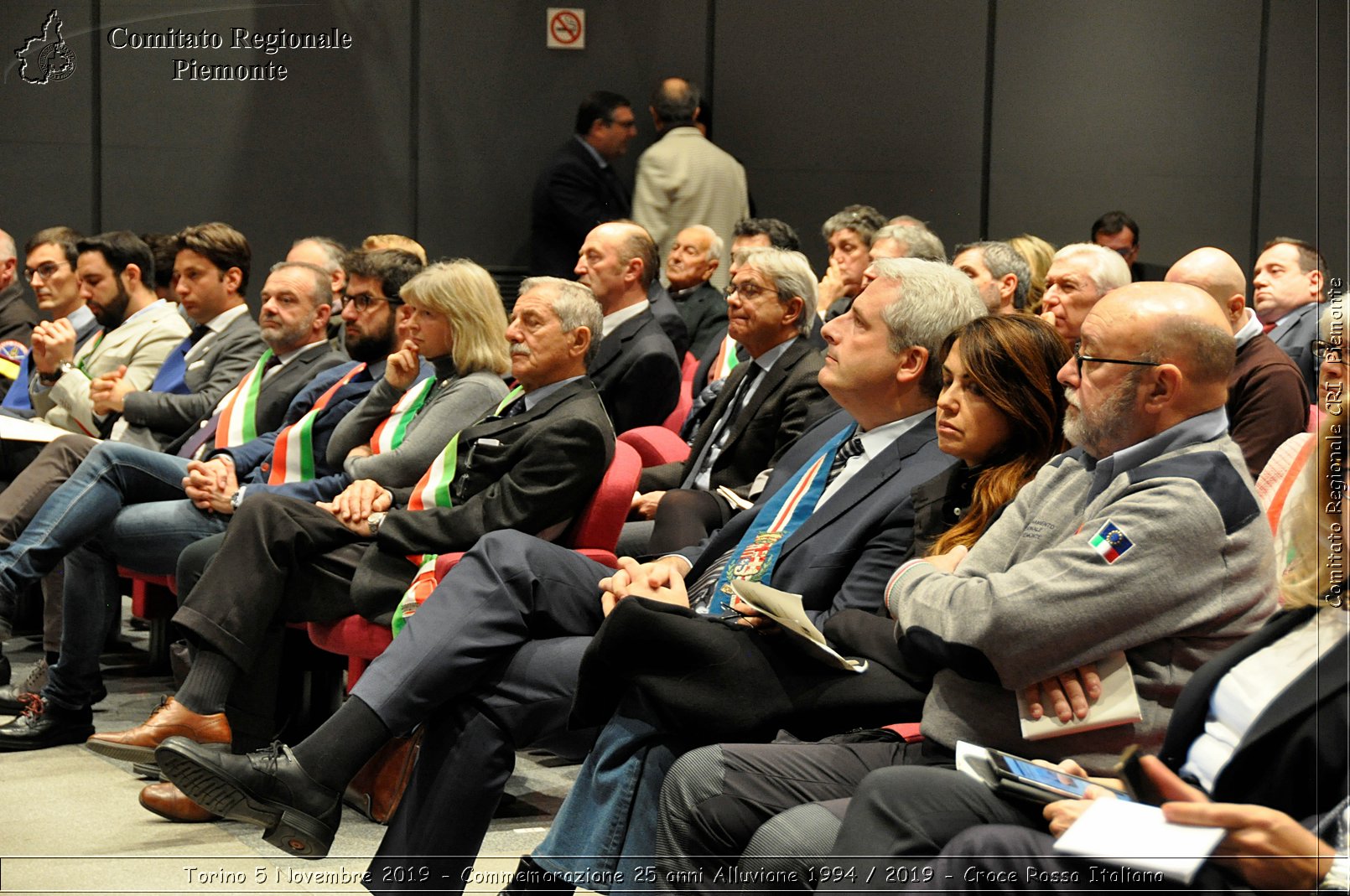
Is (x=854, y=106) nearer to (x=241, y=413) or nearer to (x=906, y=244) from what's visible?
(x=906, y=244)

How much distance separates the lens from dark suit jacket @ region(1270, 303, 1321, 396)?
4.45 metres

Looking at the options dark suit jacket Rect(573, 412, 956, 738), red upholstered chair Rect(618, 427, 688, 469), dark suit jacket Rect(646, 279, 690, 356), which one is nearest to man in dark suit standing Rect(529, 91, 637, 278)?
dark suit jacket Rect(646, 279, 690, 356)

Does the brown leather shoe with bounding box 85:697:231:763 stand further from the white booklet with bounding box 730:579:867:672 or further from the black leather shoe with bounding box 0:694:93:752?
the white booklet with bounding box 730:579:867:672

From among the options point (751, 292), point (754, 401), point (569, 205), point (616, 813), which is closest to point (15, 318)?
point (569, 205)

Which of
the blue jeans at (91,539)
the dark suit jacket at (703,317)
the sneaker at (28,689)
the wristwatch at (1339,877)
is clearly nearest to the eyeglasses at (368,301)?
the blue jeans at (91,539)

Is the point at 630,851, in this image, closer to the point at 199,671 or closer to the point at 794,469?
the point at 794,469

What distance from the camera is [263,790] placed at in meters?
2.53

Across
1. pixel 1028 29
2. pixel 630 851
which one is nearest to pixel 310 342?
pixel 630 851

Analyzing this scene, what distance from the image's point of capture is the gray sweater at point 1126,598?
1936mm

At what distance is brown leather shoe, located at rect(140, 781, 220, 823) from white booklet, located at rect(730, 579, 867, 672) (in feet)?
5.56

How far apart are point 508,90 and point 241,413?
292 centimetres

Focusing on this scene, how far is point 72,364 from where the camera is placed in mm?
5207

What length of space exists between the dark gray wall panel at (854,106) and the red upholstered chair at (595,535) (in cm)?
430

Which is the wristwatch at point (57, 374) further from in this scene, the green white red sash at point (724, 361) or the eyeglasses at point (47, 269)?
the green white red sash at point (724, 361)
